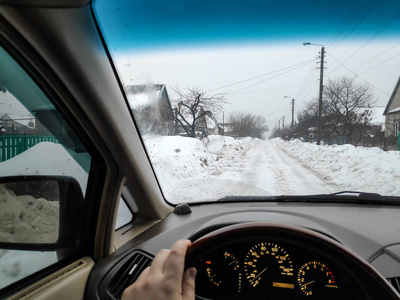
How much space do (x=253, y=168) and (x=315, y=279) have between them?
3.43 meters

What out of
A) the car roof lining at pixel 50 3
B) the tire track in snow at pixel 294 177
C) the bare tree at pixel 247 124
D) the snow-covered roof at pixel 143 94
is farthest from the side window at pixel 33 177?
the tire track in snow at pixel 294 177

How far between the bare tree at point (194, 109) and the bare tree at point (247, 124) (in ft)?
1.11

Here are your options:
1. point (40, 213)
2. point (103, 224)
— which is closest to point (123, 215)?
point (103, 224)

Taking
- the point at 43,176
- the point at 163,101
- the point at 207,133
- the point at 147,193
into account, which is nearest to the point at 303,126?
the point at 207,133

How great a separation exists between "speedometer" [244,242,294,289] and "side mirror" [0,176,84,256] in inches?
57.3

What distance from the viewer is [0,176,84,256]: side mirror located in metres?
1.65

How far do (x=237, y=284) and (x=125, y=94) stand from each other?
186 centimetres

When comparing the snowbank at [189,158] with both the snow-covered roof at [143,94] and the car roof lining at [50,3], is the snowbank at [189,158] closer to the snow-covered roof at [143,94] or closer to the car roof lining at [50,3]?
the snow-covered roof at [143,94]

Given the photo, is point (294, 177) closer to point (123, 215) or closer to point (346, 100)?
point (346, 100)

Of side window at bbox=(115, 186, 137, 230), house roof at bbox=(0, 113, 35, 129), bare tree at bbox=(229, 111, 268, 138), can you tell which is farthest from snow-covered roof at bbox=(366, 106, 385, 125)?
house roof at bbox=(0, 113, 35, 129)

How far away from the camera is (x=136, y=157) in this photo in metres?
2.42

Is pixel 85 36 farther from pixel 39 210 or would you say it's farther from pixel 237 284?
pixel 237 284

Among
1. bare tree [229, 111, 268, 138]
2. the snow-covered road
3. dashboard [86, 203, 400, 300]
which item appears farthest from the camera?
bare tree [229, 111, 268, 138]

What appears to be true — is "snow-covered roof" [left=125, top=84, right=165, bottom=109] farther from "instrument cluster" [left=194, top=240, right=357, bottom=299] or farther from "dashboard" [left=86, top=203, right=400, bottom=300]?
"instrument cluster" [left=194, top=240, right=357, bottom=299]
